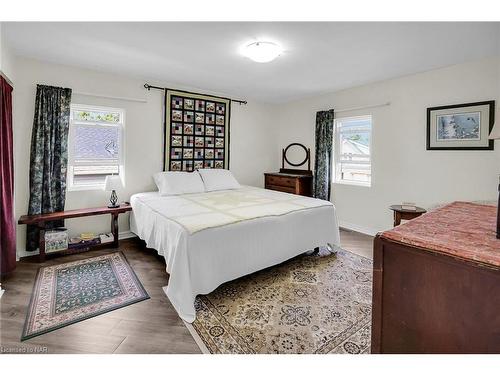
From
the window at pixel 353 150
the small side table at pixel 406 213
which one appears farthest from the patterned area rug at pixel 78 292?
the window at pixel 353 150

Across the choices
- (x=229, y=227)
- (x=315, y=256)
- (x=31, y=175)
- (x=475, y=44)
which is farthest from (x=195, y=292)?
(x=475, y=44)

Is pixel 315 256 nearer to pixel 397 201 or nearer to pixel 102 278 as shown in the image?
pixel 397 201

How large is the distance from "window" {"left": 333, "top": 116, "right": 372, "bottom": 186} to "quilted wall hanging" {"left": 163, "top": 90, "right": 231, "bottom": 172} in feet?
6.32

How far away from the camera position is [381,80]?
3703 millimetres

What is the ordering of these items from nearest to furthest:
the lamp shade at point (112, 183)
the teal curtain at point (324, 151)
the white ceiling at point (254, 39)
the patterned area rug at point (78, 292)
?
1. the patterned area rug at point (78, 292)
2. the white ceiling at point (254, 39)
3. the lamp shade at point (112, 183)
4. the teal curtain at point (324, 151)

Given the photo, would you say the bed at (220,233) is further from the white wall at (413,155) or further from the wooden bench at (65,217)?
the white wall at (413,155)

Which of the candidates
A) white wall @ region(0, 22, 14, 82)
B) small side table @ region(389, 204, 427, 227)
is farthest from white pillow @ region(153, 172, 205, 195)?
small side table @ region(389, 204, 427, 227)

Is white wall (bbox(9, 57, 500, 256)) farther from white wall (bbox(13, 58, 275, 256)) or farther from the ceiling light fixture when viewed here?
the ceiling light fixture

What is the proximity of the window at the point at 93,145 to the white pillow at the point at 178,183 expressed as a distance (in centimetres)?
61

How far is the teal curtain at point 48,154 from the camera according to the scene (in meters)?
3.02

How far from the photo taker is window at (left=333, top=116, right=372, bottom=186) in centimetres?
410

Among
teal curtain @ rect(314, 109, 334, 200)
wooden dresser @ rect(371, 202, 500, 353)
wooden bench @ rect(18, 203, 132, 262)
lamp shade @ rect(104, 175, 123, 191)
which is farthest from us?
teal curtain @ rect(314, 109, 334, 200)
